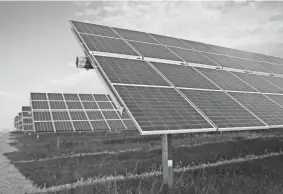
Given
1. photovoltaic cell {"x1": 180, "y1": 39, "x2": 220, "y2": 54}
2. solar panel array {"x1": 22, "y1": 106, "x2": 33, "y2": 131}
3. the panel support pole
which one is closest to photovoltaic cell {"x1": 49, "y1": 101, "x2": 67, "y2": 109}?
photovoltaic cell {"x1": 180, "y1": 39, "x2": 220, "y2": 54}

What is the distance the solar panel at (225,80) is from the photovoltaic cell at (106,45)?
3487 millimetres

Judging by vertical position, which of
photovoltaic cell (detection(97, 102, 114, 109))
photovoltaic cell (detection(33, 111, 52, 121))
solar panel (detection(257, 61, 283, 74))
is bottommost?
photovoltaic cell (detection(33, 111, 52, 121))

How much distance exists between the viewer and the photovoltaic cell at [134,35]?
42.0 ft

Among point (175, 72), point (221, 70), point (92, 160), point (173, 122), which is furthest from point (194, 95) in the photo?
point (92, 160)

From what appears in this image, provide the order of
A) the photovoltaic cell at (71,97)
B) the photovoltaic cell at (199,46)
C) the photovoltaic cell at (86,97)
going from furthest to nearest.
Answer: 1. the photovoltaic cell at (86,97)
2. the photovoltaic cell at (71,97)
3. the photovoltaic cell at (199,46)

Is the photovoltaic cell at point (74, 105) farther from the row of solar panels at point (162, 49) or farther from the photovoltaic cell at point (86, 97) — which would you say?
the row of solar panels at point (162, 49)

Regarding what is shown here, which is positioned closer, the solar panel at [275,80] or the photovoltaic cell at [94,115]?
the solar panel at [275,80]

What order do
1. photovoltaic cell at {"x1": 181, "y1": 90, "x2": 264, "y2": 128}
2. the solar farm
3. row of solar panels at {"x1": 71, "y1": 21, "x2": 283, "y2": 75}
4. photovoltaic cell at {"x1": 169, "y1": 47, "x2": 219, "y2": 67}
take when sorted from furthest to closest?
photovoltaic cell at {"x1": 169, "y1": 47, "x2": 219, "y2": 67}
row of solar panels at {"x1": 71, "y1": 21, "x2": 283, "y2": 75}
photovoltaic cell at {"x1": 181, "y1": 90, "x2": 264, "y2": 128}
the solar farm

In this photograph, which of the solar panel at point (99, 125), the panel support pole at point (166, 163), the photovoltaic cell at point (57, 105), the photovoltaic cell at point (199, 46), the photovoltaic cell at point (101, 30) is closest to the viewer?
the panel support pole at point (166, 163)

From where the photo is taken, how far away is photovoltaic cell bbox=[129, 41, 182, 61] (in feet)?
36.0

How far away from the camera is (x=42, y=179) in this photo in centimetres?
1013

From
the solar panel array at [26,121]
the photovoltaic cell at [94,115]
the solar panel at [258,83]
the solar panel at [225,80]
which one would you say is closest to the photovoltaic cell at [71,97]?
the photovoltaic cell at [94,115]

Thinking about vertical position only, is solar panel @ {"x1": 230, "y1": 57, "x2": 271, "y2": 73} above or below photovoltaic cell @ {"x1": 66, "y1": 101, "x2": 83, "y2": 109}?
above

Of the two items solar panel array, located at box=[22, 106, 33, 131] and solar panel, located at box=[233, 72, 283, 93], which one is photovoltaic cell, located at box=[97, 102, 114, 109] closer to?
solar panel array, located at box=[22, 106, 33, 131]
